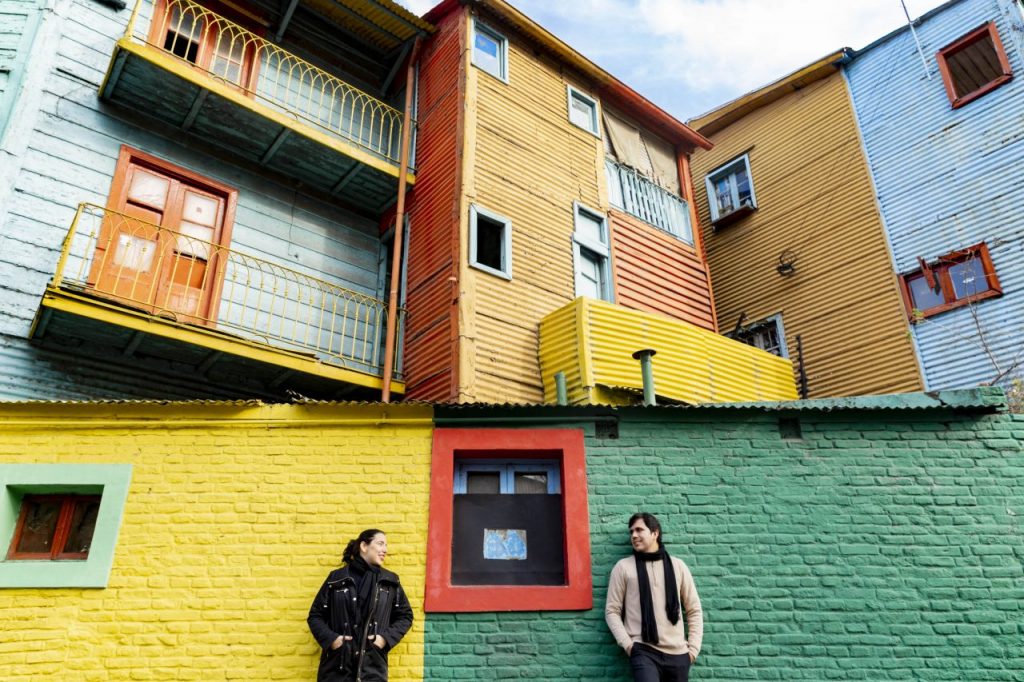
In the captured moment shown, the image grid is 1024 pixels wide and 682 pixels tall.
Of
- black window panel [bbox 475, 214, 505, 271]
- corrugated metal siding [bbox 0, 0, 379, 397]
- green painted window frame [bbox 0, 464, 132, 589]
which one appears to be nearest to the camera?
green painted window frame [bbox 0, 464, 132, 589]

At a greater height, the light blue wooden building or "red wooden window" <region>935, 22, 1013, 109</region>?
"red wooden window" <region>935, 22, 1013, 109</region>

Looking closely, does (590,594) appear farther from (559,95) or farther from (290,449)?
(559,95)

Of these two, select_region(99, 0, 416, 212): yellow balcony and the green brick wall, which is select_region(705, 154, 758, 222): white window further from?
the green brick wall

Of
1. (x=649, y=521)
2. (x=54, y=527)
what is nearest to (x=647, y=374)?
(x=649, y=521)

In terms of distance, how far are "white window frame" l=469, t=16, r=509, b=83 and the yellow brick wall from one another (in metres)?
6.91

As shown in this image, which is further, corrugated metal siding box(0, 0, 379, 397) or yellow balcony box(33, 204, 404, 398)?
corrugated metal siding box(0, 0, 379, 397)

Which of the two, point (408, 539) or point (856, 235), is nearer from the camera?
point (408, 539)

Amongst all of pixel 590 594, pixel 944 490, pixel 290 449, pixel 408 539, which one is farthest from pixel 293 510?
pixel 944 490

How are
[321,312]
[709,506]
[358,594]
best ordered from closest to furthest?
[358,594], [709,506], [321,312]

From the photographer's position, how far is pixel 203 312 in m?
8.72

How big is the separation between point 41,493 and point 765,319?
1199 centimetres

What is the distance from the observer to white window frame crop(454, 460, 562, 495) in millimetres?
6320

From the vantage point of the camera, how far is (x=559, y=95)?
39.7 ft

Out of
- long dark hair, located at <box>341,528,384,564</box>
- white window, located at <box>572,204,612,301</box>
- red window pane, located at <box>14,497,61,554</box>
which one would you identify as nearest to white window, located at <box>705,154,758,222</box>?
white window, located at <box>572,204,612,301</box>
